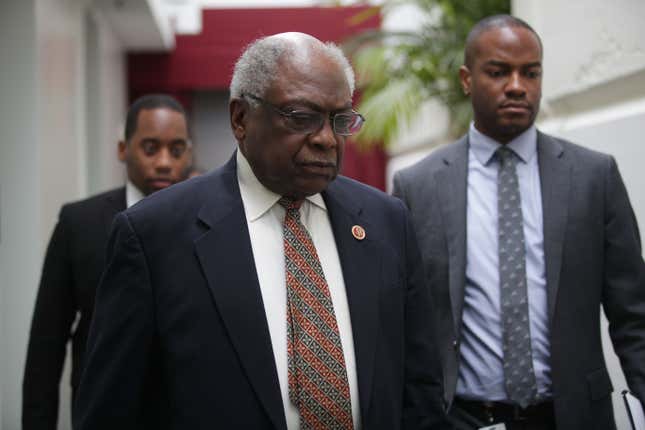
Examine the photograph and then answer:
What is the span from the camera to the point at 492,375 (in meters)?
2.50

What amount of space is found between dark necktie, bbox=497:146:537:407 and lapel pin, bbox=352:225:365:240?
0.73m

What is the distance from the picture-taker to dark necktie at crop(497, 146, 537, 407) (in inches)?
96.3

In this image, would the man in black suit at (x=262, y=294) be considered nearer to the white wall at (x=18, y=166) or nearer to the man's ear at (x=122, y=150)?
the man's ear at (x=122, y=150)

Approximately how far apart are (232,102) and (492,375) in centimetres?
126

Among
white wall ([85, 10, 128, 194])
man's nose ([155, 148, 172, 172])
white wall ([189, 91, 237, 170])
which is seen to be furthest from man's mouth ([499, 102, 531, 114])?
white wall ([189, 91, 237, 170])

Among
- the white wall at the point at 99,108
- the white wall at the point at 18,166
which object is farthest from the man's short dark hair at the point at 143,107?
the white wall at the point at 99,108

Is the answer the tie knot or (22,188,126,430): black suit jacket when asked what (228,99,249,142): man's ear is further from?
(22,188,126,430): black suit jacket

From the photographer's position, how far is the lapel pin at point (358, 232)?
2.00m

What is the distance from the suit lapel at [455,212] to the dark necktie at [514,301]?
13 centimetres

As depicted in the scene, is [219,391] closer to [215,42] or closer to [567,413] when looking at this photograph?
[567,413]

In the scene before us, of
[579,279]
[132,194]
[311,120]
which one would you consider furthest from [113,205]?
[579,279]

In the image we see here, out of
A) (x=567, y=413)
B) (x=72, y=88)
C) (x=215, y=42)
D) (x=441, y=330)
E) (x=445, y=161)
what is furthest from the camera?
(x=215, y=42)

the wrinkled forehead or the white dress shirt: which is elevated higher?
the wrinkled forehead

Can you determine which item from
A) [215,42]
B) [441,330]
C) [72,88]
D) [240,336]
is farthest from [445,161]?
[215,42]
